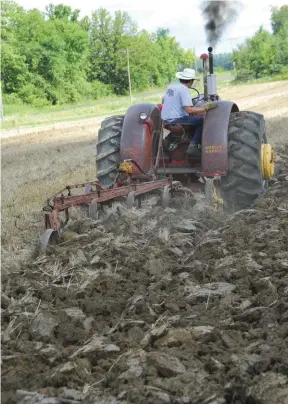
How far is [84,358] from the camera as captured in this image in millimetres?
3434

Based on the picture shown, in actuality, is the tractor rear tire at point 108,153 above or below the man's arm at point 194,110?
below

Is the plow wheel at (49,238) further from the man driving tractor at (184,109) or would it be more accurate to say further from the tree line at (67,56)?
the tree line at (67,56)

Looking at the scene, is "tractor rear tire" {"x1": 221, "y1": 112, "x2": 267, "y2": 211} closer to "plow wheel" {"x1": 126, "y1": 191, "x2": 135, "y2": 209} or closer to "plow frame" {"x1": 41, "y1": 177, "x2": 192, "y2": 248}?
"plow frame" {"x1": 41, "y1": 177, "x2": 192, "y2": 248}

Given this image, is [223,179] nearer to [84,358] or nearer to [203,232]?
[203,232]

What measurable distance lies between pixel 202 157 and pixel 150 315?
3.30 m

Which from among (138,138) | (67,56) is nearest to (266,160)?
(138,138)

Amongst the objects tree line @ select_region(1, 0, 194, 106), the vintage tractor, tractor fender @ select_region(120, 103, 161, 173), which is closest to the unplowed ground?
the vintage tractor

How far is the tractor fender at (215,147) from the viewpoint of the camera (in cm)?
701

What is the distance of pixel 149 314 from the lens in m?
4.05

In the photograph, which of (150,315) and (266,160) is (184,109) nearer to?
(266,160)

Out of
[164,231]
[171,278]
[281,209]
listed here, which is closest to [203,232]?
[164,231]

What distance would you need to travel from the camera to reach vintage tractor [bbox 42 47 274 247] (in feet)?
22.9

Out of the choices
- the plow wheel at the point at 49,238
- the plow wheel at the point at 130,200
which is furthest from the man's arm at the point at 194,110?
the plow wheel at the point at 49,238

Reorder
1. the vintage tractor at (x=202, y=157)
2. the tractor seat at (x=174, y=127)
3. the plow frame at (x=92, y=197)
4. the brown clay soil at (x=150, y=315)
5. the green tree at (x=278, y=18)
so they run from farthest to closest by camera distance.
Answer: the green tree at (x=278, y=18) → the tractor seat at (x=174, y=127) → the vintage tractor at (x=202, y=157) → the plow frame at (x=92, y=197) → the brown clay soil at (x=150, y=315)
